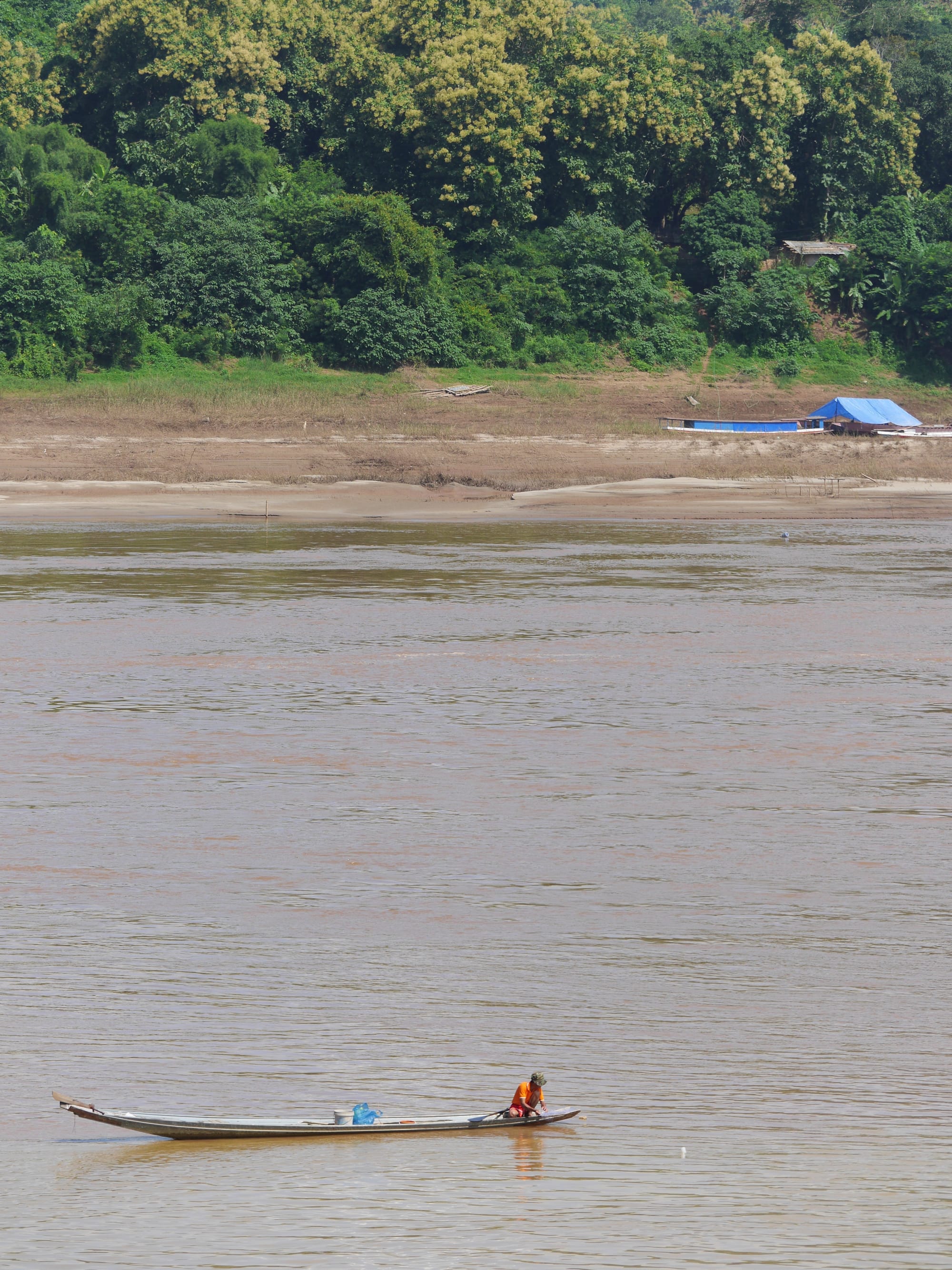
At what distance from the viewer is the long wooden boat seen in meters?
7.82

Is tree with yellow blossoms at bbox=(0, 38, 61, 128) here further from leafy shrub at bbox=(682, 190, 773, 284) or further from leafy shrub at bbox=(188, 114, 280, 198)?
leafy shrub at bbox=(682, 190, 773, 284)

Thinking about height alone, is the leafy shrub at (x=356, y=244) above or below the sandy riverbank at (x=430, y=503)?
above

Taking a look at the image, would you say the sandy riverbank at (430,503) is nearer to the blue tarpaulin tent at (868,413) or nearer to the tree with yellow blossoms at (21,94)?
the blue tarpaulin tent at (868,413)

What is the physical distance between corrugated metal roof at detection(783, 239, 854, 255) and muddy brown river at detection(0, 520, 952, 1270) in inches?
1511

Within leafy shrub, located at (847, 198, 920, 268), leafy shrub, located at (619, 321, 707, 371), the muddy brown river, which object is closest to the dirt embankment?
leafy shrub, located at (619, 321, 707, 371)

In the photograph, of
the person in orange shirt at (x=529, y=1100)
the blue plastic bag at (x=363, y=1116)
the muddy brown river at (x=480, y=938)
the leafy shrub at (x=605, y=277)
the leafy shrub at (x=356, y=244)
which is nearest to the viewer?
the muddy brown river at (x=480, y=938)

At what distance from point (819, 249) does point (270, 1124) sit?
2227 inches

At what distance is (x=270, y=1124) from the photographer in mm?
7969

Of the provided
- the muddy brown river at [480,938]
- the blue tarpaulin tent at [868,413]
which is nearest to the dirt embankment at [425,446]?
the blue tarpaulin tent at [868,413]

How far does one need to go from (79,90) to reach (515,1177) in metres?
57.2

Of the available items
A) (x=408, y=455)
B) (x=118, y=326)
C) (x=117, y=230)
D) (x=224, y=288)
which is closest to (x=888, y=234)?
(x=408, y=455)

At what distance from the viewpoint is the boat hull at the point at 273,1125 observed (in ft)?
25.7

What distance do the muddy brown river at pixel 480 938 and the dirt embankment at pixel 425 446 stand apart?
56.6 ft

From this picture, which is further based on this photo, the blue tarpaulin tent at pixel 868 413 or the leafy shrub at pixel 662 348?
the leafy shrub at pixel 662 348
